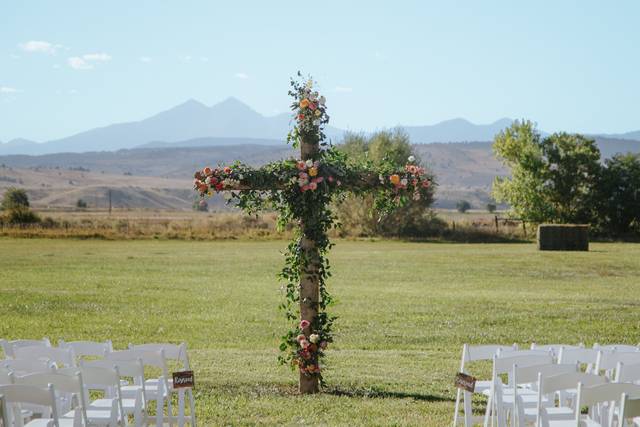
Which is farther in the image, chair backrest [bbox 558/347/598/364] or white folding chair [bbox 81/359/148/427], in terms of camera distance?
chair backrest [bbox 558/347/598/364]

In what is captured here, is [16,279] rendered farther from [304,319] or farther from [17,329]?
[304,319]

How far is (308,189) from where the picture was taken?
41.2ft

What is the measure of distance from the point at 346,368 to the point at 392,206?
3957 millimetres

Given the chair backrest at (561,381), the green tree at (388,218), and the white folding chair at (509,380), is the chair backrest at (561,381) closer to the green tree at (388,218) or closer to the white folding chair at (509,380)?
the white folding chair at (509,380)

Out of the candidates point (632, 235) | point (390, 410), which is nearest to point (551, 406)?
point (390, 410)

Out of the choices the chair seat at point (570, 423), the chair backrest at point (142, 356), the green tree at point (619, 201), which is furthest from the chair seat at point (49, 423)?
the green tree at point (619, 201)

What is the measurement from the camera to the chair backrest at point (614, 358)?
9.29 m

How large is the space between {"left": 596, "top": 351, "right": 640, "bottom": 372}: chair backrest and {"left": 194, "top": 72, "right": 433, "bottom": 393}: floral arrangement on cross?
13.4 ft

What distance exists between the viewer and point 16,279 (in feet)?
116

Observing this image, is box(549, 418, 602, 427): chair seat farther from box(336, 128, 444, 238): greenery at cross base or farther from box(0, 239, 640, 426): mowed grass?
box(336, 128, 444, 238): greenery at cross base

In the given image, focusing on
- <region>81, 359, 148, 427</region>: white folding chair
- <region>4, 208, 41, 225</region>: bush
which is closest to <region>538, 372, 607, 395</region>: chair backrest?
<region>81, 359, 148, 427</region>: white folding chair

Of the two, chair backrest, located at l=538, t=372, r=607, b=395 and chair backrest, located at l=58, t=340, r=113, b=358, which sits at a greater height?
chair backrest, located at l=538, t=372, r=607, b=395

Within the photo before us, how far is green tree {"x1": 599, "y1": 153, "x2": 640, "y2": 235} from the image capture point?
70.9 m

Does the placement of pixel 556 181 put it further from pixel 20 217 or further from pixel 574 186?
pixel 20 217
